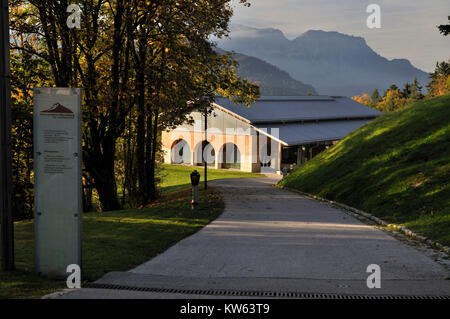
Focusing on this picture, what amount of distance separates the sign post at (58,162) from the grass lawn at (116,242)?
0.86 m

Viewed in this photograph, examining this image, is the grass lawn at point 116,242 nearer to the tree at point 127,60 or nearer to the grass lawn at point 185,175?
the tree at point 127,60

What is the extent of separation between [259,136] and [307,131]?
593 cm

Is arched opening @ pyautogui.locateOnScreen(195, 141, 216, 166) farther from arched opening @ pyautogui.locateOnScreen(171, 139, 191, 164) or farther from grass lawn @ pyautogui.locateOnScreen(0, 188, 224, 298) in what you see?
grass lawn @ pyautogui.locateOnScreen(0, 188, 224, 298)

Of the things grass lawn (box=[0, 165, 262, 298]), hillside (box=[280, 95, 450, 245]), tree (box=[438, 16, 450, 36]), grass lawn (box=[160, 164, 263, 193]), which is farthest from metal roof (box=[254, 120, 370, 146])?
grass lawn (box=[0, 165, 262, 298])

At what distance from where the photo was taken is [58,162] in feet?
24.1

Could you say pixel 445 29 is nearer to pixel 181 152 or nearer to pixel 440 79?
pixel 181 152

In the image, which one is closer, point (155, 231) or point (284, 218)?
point (155, 231)

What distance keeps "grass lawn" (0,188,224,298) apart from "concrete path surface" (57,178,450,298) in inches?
16.9

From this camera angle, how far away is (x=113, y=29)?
2219 cm

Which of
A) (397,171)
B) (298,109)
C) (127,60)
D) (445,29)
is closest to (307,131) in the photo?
(298,109)

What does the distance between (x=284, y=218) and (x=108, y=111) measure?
9.80m

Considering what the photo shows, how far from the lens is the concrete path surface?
6.99 metres
